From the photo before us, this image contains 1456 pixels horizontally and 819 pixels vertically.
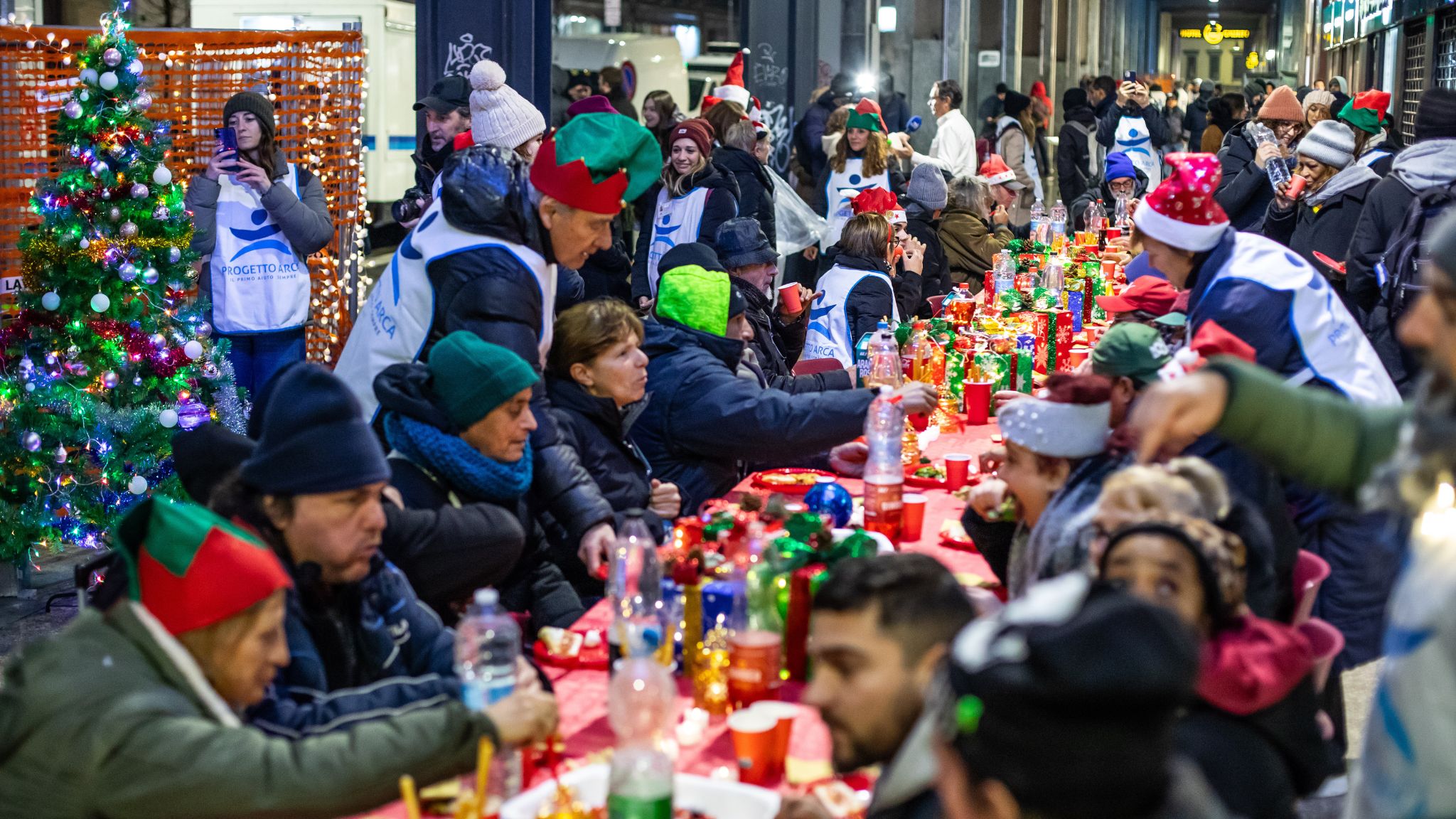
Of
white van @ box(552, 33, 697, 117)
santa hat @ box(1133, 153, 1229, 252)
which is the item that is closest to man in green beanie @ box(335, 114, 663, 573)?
santa hat @ box(1133, 153, 1229, 252)

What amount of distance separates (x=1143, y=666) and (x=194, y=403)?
582cm

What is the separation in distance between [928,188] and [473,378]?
658cm

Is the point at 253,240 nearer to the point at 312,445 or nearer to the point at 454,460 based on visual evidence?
the point at 454,460

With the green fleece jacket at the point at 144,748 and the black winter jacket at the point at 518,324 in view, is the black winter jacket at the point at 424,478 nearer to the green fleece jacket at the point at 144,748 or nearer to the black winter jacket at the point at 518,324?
the black winter jacket at the point at 518,324

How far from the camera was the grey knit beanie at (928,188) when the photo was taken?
9.98 m

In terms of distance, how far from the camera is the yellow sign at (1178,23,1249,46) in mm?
70562

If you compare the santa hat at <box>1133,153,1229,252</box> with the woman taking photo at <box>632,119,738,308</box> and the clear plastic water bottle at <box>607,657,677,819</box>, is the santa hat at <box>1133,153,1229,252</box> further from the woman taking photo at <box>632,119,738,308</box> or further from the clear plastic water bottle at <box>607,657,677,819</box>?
the woman taking photo at <box>632,119,738,308</box>

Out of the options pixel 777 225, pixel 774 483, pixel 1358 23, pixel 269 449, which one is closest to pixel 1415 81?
pixel 1358 23

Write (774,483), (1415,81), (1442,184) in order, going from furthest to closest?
(1415,81), (1442,184), (774,483)

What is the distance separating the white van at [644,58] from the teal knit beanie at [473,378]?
17.8m

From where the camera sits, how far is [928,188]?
10.0 metres

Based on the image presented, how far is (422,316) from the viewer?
4.61 m

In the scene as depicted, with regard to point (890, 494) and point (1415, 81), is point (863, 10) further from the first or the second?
point (890, 494)

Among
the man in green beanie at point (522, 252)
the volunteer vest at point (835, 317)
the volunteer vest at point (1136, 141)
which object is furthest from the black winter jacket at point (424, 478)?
the volunteer vest at point (1136, 141)
